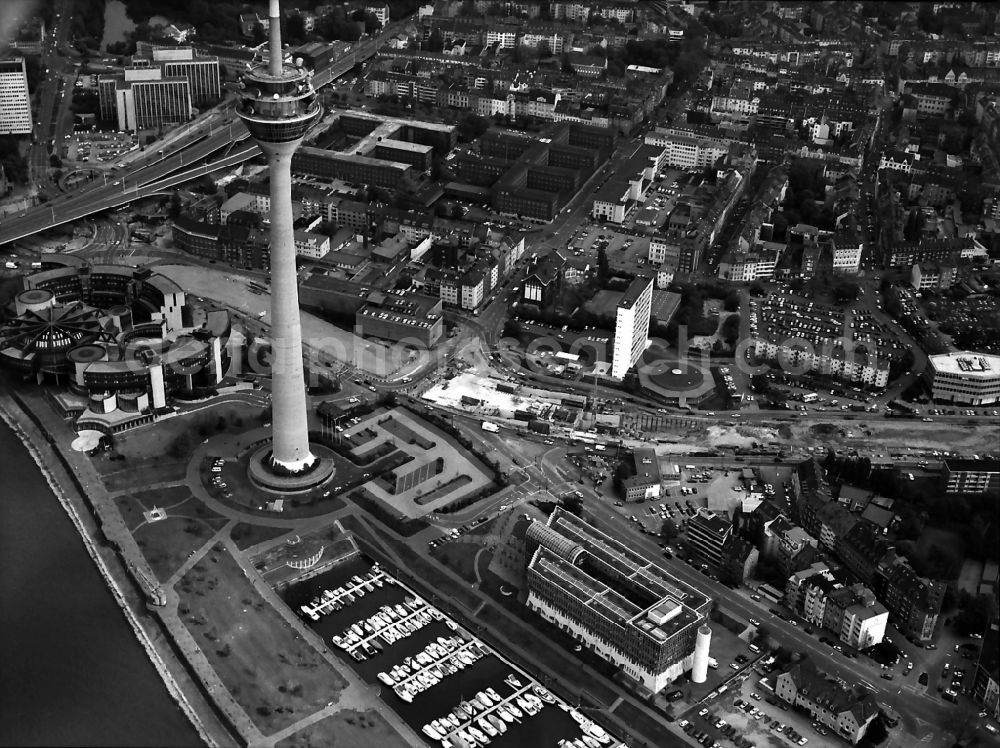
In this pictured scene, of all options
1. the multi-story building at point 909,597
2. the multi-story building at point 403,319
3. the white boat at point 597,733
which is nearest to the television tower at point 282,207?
the multi-story building at point 403,319

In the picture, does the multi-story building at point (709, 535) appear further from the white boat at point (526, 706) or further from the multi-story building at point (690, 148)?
the multi-story building at point (690, 148)

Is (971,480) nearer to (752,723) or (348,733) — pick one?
(752,723)

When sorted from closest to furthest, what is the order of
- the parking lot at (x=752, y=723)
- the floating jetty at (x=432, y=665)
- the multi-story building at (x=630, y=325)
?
the parking lot at (x=752, y=723)
the floating jetty at (x=432, y=665)
the multi-story building at (x=630, y=325)

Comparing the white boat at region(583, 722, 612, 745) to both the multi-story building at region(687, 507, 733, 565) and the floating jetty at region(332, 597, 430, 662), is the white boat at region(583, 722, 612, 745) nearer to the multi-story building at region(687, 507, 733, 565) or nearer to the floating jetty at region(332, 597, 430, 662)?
the floating jetty at region(332, 597, 430, 662)

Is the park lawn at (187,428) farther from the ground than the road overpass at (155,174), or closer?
closer

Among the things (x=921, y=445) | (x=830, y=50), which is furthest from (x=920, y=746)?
(x=830, y=50)

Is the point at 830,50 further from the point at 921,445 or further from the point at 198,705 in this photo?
the point at 198,705

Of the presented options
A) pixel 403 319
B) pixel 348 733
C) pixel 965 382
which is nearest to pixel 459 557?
pixel 348 733
